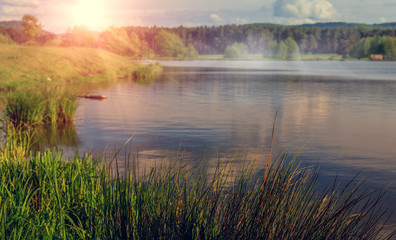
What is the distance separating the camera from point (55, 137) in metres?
19.5

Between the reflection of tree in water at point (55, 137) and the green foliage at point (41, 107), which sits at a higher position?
the green foliage at point (41, 107)

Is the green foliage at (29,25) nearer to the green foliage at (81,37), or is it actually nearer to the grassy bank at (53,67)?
the grassy bank at (53,67)

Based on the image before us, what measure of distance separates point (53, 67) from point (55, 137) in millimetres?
42272

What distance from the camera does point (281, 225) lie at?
609cm

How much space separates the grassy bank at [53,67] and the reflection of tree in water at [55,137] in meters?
21.4

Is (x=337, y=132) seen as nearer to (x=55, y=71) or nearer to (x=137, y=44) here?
(x=55, y=71)

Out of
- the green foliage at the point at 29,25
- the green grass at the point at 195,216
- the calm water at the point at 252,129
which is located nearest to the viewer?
the green grass at the point at 195,216

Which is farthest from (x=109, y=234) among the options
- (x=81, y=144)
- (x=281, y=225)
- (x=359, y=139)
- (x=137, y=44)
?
(x=137, y=44)

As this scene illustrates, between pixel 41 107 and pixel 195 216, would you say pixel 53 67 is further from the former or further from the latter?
pixel 195 216

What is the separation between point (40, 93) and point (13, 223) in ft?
54.7

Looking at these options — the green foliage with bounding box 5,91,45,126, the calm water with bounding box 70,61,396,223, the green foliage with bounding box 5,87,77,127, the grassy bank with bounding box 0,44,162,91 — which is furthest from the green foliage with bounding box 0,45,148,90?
the green foliage with bounding box 5,91,45,126

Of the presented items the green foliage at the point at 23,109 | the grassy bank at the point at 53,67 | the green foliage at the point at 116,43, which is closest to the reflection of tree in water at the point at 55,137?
the green foliage at the point at 23,109

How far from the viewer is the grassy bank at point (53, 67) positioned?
47.6 metres

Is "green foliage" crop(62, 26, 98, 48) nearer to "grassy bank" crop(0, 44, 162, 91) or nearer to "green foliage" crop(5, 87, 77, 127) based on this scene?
"grassy bank" crop(0, 44, 162, 91)
